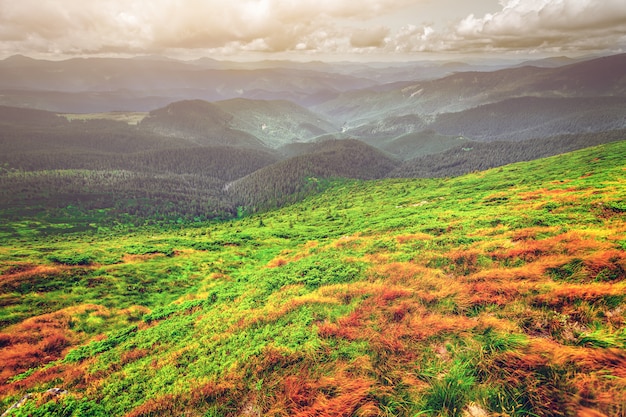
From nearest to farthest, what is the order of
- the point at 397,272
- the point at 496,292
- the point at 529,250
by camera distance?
1. the point at 496,292
2. the point at 529,250
3. the point at 397,272

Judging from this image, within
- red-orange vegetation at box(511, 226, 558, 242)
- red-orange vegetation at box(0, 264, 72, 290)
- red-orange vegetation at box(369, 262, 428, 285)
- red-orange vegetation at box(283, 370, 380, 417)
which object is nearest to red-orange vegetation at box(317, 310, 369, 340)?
red-orange vegetation at box(283, 370, 380, 417)

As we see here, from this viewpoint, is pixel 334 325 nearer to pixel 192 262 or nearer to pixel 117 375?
pixel 117 375

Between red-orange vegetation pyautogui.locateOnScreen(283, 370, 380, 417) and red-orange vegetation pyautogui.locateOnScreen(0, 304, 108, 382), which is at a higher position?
red-orange vegetation pyautogui.locateOnScreen(283, 370, 380, 417)

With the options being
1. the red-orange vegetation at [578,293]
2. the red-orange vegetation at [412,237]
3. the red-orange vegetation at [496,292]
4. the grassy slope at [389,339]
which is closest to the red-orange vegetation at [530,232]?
the grassy slope at [389,339]

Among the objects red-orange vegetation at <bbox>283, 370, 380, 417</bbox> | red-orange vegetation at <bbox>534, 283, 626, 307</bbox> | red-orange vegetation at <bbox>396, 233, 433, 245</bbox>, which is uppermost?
red-orange vegetation at <bbox>534, 283, 626, 307</bbox>

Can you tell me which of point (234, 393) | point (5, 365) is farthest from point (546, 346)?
point (5, 365)

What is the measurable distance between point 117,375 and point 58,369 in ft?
17.7

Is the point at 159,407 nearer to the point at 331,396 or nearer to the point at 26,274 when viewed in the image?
the point at 331,396

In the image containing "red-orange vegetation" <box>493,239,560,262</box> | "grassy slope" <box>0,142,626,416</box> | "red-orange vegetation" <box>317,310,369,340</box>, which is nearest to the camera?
"grassy slope" <box>0,142,626,416</box>

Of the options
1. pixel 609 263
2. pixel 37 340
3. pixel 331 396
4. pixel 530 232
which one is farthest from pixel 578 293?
pixel 37 340

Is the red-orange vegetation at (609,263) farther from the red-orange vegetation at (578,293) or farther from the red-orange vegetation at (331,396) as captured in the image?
the red-orange vegetation at (331,396)

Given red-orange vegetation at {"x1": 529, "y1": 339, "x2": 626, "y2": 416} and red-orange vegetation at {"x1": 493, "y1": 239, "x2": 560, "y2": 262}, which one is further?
red-orange vegetation at {"x1": 493, "y1": 239, "x2": 560, "y2": 262}

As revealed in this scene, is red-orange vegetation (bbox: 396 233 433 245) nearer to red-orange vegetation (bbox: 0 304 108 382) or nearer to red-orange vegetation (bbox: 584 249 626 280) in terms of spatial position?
red-orange vegetation (bbox: 584 249 626 280)

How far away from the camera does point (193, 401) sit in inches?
392
